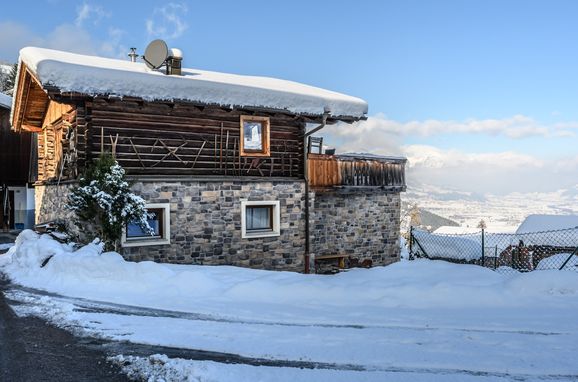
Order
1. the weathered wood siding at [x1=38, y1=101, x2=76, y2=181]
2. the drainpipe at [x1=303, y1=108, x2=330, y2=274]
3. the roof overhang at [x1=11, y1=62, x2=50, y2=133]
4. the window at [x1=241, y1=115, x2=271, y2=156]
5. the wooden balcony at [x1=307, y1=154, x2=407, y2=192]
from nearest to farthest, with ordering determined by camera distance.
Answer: the weathered wood siding at [x1=38, y1=101, x2=76, y2=181]
the window at [x1=241, y1=115, x2=271, y2=156]
the roof overhang at [x1=11, y1=62, x2=50, y2=133]
the drainpipe at [x1=303, y1=108, x2=330, y2=274]
the wooden balcony at [x1=307, y1=154, x2=407, y2=192]

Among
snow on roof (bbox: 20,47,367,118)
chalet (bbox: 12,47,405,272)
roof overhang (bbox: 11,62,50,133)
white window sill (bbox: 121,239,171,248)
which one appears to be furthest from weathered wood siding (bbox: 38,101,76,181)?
white window sill (bbox: 121,239,171,248)

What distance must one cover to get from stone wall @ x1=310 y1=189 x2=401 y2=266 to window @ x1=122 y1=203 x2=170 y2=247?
16.1ft

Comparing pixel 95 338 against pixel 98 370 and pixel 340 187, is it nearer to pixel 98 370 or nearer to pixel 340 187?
pixel 98 370

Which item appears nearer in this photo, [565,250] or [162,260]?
[162,260]

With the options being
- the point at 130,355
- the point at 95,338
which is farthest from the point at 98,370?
the point at 95,338

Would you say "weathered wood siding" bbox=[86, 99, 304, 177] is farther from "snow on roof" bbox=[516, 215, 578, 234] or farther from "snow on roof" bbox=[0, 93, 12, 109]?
"snow on roof" bbox=[516, 215, 578, 234]

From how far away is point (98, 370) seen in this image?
496 centimetres

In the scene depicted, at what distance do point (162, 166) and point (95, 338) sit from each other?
7470mm

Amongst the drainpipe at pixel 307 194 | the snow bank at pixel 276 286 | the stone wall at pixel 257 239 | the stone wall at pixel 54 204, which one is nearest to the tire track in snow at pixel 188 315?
the snow bank at pixel 276 286

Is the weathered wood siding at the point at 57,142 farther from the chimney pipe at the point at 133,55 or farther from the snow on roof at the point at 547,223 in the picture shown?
the snow on roof at the point at 547,223

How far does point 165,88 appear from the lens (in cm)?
1216

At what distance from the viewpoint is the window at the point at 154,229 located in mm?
12227

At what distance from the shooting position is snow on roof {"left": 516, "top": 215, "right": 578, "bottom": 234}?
27.5 metres

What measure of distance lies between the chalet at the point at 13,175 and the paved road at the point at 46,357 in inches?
823
